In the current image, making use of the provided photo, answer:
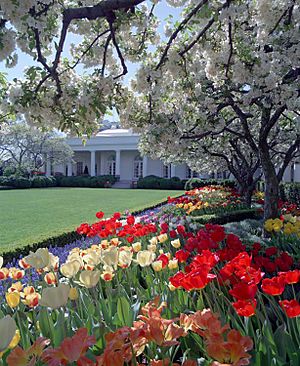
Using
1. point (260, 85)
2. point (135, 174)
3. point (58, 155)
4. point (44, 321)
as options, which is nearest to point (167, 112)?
point (260, 85)

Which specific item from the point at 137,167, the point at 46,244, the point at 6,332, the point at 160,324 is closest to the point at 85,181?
the point at 137,167

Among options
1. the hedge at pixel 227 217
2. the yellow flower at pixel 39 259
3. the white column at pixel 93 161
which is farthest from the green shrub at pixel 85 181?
the yellow flower at pixel 39 259

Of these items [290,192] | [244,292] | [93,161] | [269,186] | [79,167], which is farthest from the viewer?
[79,167]

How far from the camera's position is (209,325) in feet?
4.29

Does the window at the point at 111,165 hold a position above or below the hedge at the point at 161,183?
above

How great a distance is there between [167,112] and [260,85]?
2045mm

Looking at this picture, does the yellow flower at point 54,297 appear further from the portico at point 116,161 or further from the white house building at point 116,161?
the portico at point 116,161

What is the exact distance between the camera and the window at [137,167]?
45.1m

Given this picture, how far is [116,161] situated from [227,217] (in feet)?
118

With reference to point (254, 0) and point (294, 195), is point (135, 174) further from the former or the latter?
point (254, 0)

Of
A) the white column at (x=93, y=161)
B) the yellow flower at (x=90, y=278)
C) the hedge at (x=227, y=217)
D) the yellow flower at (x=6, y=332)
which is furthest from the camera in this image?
the white column at (x=93, y=161)

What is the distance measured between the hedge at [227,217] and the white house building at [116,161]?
1185 inches

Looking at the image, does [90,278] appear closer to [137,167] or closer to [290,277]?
[290,277]

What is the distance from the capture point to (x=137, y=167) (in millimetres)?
45531
